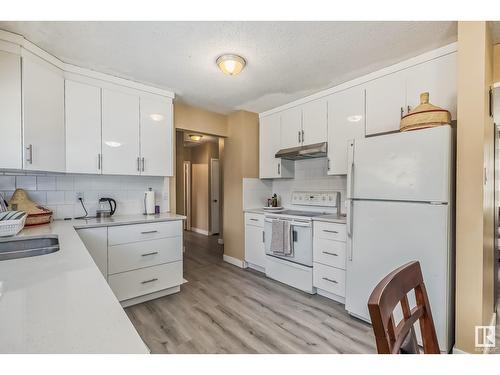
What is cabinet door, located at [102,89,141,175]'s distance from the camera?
2.53m

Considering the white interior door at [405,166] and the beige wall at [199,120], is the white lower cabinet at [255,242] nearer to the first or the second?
the beige wall at [199,120]

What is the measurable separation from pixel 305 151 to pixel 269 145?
75cm

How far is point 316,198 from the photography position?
3.26 meters

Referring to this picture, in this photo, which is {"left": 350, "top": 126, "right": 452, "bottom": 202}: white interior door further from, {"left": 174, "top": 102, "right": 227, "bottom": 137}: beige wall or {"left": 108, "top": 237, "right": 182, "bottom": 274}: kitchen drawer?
{"left": 174, "top": 102, "right": 227, "bottom": 137}: beige wall

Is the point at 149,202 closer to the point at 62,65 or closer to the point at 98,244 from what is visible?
the point at 98,244

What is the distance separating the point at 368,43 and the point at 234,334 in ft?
8.28

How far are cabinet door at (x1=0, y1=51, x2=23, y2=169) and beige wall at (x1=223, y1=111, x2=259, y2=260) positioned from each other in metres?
2.42

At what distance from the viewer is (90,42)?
6.38 feet

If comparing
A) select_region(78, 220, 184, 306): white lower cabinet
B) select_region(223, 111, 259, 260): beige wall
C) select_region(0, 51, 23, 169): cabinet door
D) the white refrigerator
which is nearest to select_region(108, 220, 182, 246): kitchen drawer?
select_region(78, 220, 184, 306): white lower cabinet

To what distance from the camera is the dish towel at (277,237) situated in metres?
2.95

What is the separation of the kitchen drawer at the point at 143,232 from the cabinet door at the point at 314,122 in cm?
182

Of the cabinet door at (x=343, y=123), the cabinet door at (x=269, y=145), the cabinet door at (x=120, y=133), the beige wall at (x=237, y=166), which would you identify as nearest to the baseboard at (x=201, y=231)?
the beige wall at (x=237, y=166)

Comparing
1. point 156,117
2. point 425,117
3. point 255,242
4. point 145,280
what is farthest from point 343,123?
point 145,280
